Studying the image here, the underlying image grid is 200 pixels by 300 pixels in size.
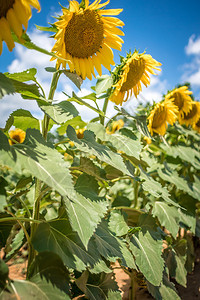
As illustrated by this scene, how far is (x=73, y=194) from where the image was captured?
2.19 ft

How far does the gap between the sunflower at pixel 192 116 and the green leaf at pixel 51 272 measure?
2241mm

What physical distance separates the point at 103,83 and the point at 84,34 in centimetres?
30

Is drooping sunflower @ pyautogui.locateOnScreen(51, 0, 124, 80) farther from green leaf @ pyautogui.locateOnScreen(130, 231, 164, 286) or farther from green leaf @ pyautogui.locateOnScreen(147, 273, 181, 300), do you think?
green leaf @ pyautogui.locateOnScreen(147, 273, 181, 300)

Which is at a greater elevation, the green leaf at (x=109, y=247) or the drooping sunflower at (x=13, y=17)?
the drooping sunflower at (x=13, y=17)

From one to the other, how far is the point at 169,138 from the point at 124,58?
192cm

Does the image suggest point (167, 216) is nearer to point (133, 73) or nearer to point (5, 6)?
point (133, 73)

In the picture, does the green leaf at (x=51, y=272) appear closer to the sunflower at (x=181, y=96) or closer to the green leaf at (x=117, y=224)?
the green leaf at (x=117, y=224)

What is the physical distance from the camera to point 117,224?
52.3 inches

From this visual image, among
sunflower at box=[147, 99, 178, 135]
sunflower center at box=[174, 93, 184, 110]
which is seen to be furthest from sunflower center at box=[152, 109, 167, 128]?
sunflower center at box=[174, 93, 184, 110]

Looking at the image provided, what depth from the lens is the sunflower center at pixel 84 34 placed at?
1188mm

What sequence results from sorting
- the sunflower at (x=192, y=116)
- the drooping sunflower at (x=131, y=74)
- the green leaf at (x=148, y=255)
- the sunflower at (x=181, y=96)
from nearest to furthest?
1. the green leaf at (x=148, y=255)
2. the drooping sunflower at (x=131, y=74)
3. the sunflower at (x=181, y=96)
4. the sunflower at (x=192, y=116)

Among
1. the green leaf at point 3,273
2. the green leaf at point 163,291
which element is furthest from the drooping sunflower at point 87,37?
the green leaf at point 163,291

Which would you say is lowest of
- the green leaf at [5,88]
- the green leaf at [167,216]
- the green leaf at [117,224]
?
the green leaf at [117,224]

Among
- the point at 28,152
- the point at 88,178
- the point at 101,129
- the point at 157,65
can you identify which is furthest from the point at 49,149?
the point at 157,65
